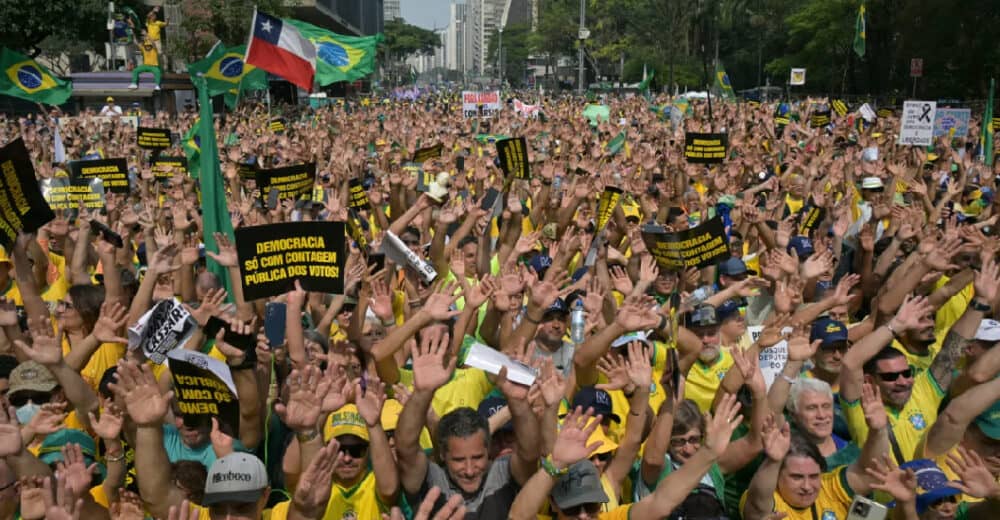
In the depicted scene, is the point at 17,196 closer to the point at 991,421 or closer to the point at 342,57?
the point at 991,421

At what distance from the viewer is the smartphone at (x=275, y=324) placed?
4687 millimetres

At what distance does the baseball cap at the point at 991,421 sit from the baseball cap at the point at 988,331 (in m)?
0.81

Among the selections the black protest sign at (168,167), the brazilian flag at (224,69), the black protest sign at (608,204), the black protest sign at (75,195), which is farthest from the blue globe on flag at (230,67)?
the black protest sign at (608,204)

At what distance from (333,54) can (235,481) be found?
1586 centimetres

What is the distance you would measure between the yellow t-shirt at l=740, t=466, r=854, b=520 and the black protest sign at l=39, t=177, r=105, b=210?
287 inches

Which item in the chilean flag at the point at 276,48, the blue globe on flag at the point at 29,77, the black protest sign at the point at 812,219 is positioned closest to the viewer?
the black protest sign at the point at 812,219

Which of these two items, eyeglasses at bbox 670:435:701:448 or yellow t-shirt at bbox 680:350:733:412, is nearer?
eyeglasses at bbox 670:435:701:448

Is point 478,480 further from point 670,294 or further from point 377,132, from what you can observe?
point 377,132

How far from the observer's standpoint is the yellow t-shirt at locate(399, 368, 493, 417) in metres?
4.47

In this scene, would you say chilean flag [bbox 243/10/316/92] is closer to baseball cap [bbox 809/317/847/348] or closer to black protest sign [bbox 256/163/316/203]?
black protest sign [bbox 256/163/316/203]

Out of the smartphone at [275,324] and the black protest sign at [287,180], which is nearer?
the smartphone at [275,324]

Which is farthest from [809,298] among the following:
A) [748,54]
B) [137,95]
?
[748,54]

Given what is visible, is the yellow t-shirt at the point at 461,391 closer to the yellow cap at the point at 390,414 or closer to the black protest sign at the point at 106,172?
the yellow cap at the point at 390,414

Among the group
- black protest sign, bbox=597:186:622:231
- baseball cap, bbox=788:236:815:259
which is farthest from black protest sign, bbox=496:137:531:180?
baseball cap, bbox=788:236:815:259
